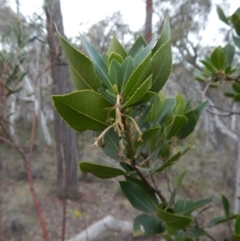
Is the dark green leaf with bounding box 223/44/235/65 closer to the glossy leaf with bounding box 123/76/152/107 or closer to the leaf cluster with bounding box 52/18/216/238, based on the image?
the leaf cluster with bounding box 52/18/216/238

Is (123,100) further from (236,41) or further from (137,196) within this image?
(236,41)

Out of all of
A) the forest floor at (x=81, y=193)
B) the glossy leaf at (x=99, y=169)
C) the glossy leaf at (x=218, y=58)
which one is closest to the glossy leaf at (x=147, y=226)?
→ the glossy leaf at (x=99, y=169)

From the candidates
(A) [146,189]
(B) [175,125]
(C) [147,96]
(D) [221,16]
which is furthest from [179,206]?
(D) [221,16]

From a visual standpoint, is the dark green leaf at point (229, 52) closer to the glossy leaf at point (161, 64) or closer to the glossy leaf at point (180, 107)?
the glossy leaf at point (180, 107)

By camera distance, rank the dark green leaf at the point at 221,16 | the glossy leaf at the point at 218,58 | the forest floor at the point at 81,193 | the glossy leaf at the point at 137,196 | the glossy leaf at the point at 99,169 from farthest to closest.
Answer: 1. the forest floor at the point at 81,193
2. the dark green leaf at the point at 221,16
3. the glossy leaf at the point at 218,58
4. the glossy leaf at the point at 137,196
5. the glossy leaf at the point at 99,169

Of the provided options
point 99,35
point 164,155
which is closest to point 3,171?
point 99,35

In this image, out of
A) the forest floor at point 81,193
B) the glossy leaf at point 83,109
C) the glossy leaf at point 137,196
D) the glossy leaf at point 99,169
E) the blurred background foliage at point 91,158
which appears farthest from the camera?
→ the forest floor at point 81,193
